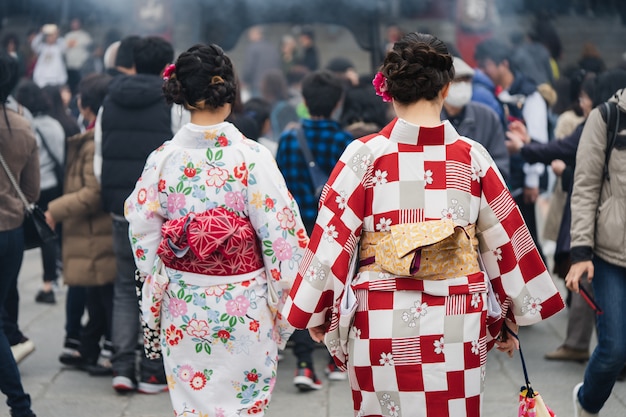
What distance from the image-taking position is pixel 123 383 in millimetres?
5293

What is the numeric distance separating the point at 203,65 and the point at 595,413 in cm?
232

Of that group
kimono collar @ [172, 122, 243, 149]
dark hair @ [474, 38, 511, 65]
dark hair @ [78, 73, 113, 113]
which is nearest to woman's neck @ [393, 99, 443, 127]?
kimono collar @ [172, 122, 243, 149]

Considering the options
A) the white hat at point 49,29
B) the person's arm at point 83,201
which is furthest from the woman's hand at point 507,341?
the white hat at point 49,29

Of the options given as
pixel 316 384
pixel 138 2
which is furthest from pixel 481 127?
pixel 138 2

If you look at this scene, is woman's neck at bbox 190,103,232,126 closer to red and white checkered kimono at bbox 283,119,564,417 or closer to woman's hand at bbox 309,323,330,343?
red and white checkered kimono at bbox 283,119,564,417

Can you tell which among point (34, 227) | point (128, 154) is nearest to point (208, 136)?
point (128, 154)

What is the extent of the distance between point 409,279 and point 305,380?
238 centimetres

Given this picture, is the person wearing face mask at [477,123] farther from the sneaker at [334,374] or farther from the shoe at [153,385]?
A: the shoe at [153,385]

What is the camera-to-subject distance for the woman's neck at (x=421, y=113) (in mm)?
3150

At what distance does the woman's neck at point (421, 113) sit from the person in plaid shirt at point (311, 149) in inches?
89.4

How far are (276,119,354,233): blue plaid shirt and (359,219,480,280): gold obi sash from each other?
2297 millimetres

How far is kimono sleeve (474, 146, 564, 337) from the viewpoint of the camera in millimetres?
3189

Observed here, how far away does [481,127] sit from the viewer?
19.1 feet

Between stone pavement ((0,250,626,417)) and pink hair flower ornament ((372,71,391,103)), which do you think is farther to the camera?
stone pavement ((0,250,626,417))
